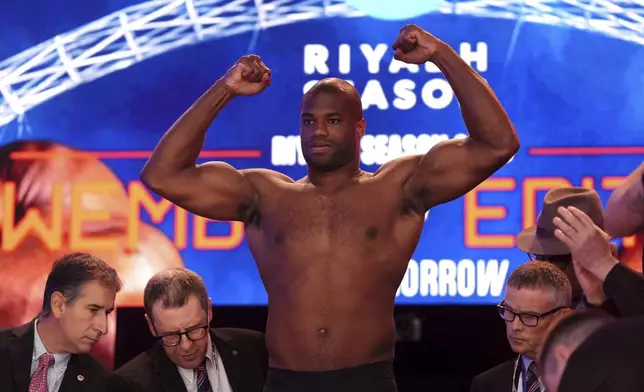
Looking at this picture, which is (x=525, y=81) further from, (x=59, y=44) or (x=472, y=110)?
(x=59, y=44)

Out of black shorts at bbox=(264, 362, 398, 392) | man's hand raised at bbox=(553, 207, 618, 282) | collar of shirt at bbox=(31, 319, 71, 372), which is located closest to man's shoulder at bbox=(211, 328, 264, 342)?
collar of shirt at bbox=(31, 319, 71, 372)

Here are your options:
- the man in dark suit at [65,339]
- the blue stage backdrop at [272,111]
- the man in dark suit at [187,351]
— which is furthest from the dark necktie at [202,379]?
the blue stage backdrop at [272,111]

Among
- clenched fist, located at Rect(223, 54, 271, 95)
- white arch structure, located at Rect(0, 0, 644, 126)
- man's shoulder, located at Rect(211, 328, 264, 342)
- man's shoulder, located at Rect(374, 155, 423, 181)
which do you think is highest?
white arch structure, located at Rect(0, 0, 644, 126)

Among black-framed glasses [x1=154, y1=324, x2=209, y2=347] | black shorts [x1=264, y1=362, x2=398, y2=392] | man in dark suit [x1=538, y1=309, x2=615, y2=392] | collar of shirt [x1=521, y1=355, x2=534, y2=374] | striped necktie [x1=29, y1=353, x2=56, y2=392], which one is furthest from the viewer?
black-framed glasses [x1=154, y1=324, x2=209, y2=347]

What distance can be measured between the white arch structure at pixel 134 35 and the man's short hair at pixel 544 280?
1740 millimetres

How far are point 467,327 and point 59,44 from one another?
236cm

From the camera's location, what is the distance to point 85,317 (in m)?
3.59

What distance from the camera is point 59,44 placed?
528cm

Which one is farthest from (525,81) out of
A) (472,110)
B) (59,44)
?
(59,44)

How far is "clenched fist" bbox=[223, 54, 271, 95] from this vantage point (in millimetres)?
3291

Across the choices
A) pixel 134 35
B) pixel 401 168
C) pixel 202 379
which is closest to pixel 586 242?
pixel 401 168

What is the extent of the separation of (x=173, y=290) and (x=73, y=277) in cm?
34

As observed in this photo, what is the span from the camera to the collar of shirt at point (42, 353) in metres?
3.59

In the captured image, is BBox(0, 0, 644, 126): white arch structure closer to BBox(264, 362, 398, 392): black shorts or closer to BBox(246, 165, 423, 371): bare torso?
BBox(246, 165, 423, 371): bare torso
